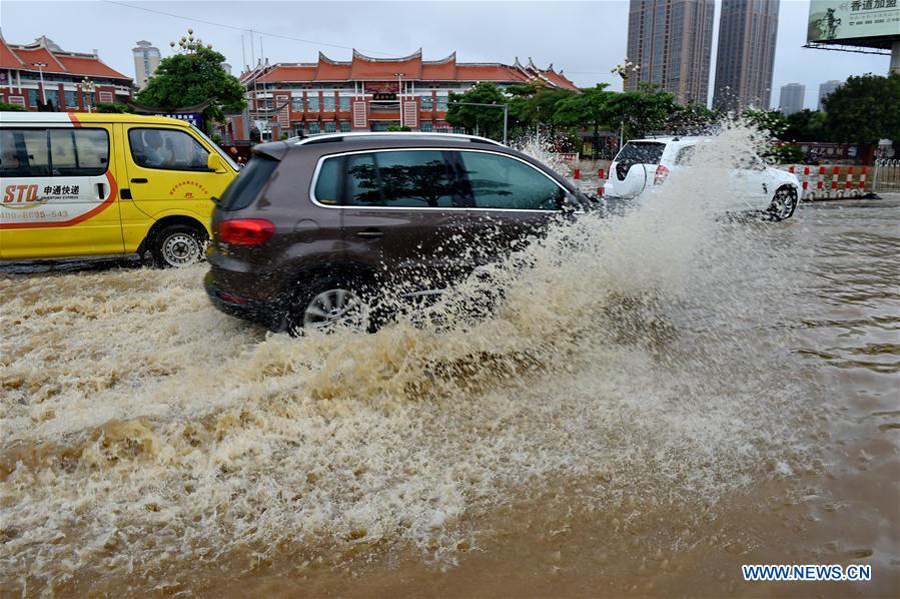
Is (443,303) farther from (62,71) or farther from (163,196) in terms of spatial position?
(62,71)

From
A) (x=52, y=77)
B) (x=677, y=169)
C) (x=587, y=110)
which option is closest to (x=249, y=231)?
(x=677, y=169)

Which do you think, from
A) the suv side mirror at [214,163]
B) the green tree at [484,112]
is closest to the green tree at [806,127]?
the green tree at [484,112]

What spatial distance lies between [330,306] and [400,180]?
113 cm

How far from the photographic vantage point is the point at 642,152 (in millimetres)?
11648

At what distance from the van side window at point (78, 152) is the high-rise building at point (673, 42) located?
44.3m

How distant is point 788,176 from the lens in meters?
12.4

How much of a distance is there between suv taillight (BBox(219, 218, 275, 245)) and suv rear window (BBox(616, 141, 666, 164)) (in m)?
8.13

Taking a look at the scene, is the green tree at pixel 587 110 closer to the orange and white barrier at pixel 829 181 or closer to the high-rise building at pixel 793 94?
the orange and white barrier at pixel 829 181

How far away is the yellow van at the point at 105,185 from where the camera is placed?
7496 millimetres

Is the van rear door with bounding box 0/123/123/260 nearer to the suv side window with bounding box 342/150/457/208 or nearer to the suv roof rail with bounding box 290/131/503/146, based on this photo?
the suv roof rail with bounding box 290/131/503/146

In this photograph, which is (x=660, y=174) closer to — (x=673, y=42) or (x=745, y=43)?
(x=745, y=43)

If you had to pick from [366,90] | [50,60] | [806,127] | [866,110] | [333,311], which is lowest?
[333,311]

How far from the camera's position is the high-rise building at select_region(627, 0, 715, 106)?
52.0 m

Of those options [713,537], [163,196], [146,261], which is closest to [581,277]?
[713,537]
